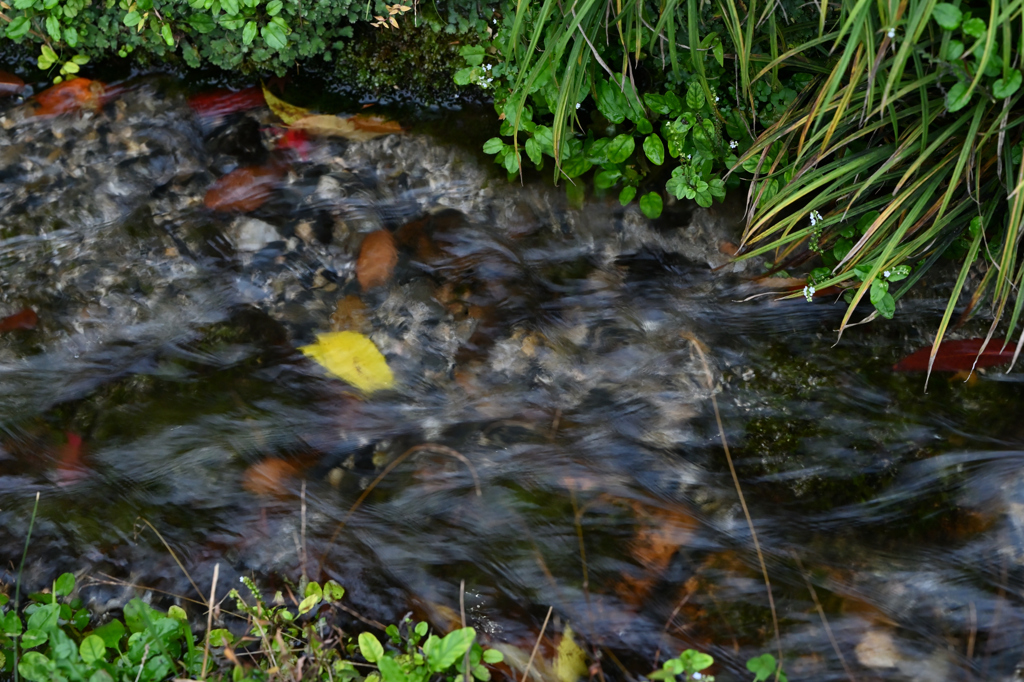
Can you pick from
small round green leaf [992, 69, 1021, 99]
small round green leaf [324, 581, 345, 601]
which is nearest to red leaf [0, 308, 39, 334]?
small round green leaf [324, 581, 345, 601]

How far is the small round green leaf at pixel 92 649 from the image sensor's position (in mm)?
1920

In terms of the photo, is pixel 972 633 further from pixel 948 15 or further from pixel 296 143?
pixel 296 143

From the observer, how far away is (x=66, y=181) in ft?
9.53

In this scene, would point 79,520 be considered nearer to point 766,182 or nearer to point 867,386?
point 766,182

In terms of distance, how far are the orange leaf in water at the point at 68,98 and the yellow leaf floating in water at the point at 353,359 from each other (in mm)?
1643

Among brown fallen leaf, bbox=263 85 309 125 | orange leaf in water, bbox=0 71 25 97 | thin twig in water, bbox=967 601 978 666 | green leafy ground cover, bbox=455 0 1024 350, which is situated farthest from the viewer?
orange leaf in water, bbox=0 71 25 97

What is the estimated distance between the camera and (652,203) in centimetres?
254

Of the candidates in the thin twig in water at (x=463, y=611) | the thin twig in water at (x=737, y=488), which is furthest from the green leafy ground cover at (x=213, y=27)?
the thin twig in water at (x=463, y=611)

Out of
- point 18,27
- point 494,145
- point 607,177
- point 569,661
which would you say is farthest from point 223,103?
point 569,661

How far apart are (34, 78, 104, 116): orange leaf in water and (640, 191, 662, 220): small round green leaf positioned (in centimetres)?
253

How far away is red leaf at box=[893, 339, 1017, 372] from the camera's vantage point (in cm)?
234

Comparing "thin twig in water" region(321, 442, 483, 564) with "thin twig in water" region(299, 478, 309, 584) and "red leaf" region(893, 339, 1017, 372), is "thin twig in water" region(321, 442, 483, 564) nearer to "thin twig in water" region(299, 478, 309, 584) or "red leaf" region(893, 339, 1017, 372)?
"thin twig in water" region(299, 478, 309, 584)

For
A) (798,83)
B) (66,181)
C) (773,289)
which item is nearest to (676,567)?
(773,289)

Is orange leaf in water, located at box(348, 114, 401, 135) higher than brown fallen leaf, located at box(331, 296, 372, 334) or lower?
higher
